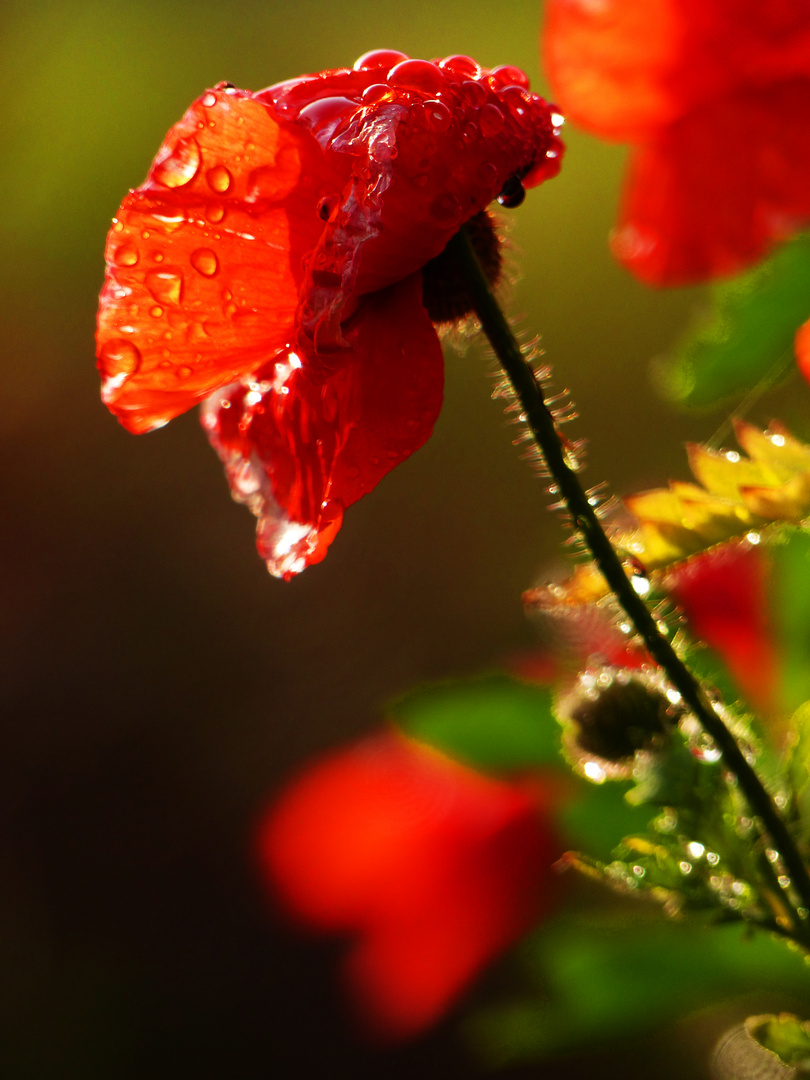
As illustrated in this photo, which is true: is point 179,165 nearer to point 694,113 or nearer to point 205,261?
point 205,261

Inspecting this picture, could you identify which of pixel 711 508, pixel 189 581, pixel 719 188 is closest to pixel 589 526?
pixel 711 508

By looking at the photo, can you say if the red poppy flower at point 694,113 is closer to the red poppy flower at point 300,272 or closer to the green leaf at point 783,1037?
the red poppy flower at point 300,272

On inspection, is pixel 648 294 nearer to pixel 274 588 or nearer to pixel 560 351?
pixel 560 351

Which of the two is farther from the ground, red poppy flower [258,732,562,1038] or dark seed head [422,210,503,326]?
dark seed head [422,210,503,326]

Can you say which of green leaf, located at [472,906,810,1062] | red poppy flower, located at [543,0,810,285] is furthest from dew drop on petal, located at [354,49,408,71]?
green leaf, located at [472,906,810,1062]

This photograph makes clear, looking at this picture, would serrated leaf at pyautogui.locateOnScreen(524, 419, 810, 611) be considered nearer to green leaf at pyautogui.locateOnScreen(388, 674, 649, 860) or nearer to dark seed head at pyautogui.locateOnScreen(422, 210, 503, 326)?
dark seed head at pyautogui.locateOnScreen(422, 210, 503, 326)

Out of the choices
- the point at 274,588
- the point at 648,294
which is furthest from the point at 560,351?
the point at 274,588

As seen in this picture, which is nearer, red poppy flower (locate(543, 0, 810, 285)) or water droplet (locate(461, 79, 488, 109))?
water droplet (locate(461, 79, 488, 109))
